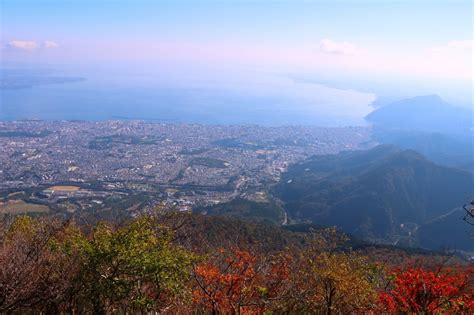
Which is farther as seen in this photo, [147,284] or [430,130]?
[430,130]

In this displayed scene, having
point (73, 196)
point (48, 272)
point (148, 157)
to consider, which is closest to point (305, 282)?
point (48, 272)

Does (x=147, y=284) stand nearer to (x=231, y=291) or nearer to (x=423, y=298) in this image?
(x=231, y=291)

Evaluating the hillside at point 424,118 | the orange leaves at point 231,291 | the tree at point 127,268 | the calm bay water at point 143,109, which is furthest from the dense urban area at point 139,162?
the hillside at point 424,118

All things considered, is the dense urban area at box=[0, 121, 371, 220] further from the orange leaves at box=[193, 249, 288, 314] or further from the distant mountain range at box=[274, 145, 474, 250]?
the orange leaves at box=[193, 249, 288, 314]

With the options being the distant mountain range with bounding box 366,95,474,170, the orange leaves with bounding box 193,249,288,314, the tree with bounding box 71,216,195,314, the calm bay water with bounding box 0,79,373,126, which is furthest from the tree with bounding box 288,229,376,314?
the calm bay water with bounding box 0,79,373,126

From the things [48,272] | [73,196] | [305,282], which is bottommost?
[73,196]

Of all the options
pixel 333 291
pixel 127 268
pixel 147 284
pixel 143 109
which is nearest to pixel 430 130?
pixel 143 109

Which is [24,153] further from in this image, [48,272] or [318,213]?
[48,272]

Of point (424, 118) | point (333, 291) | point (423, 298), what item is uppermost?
point (424, 118)
